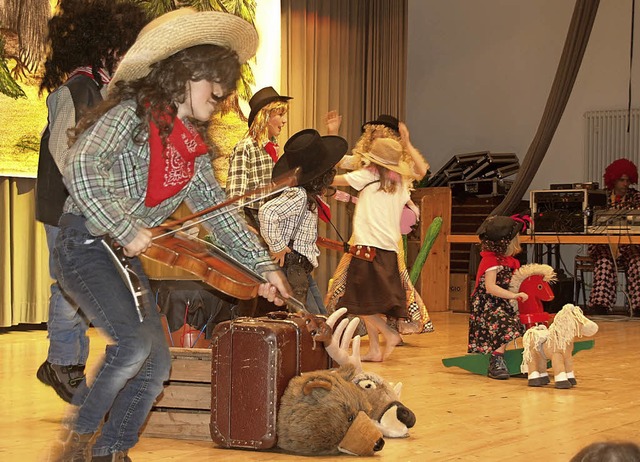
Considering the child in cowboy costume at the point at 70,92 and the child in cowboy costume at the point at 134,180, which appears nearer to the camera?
the child in cowboy costume at the point at 134,180

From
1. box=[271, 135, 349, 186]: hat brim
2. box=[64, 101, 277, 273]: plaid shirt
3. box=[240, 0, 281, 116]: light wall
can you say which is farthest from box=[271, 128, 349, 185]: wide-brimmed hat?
box=[240, 0, 281, 116]: light wall

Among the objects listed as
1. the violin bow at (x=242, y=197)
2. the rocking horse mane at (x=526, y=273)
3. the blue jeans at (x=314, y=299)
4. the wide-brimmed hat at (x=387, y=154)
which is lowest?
the blue jeans at (x=314, y=299)

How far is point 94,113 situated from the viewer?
2.49 metres

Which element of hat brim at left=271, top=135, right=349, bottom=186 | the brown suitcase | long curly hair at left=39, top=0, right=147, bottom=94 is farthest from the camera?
hat brim at left=271, top=135, right=349, bottom=186

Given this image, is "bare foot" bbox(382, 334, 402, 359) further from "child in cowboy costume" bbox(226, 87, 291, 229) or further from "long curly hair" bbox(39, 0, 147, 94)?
"long curly hair" bbox(39, 0, 147, 94)

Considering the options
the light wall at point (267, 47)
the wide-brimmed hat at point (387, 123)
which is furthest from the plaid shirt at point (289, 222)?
the light wall at point (267, 47)

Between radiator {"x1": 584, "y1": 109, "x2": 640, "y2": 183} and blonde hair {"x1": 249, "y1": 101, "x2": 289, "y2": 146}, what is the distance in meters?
5.44

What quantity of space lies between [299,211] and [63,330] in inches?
54.7

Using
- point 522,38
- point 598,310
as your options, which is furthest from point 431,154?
point 598,310

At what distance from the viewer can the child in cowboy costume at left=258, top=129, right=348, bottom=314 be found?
456 centimetres

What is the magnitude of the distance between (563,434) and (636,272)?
595cm

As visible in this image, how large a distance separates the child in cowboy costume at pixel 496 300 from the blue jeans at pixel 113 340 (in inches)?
111

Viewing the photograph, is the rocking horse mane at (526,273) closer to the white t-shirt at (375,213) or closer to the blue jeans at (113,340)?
the white t-shirt at (375,213)

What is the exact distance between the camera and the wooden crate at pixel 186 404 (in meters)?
3.42
